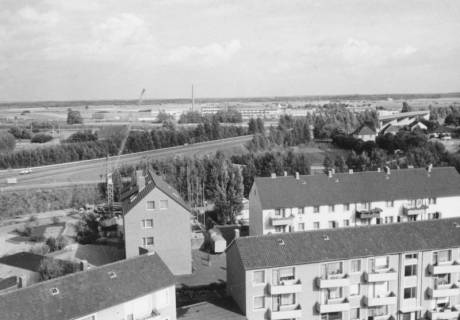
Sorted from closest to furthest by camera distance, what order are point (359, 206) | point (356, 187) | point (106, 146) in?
point (359, 206)
point (356, 187)
point (106, 146)

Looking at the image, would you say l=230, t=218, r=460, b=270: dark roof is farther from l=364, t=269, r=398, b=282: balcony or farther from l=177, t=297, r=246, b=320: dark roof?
l=177, t=297, r=246, b=320: dark roof

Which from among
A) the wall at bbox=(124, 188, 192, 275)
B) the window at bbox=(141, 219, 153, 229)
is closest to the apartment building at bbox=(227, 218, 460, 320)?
the wall at bbox=(124, 188, 192, 275)

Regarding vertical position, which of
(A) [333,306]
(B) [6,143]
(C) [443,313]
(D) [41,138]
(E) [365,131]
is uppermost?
(E) [365,131]

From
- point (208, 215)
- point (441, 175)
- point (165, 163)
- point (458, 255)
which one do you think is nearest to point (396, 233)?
point (458, 255)

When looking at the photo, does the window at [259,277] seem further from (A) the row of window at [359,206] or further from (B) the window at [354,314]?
(A) the row of window at [359,206]

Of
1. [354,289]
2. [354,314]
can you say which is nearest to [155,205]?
[354,289]

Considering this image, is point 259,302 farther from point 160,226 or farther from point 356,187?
point 356,187

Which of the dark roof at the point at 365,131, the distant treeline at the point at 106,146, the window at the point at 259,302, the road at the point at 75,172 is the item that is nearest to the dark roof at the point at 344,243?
the window at the point at 259,302
